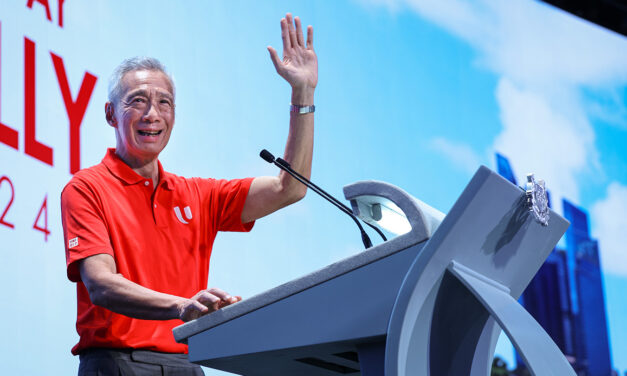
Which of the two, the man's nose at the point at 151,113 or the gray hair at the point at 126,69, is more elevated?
the gray hair at the point at 126,69

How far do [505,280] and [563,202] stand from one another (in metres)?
3.39

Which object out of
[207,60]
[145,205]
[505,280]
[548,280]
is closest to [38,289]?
[145,205]

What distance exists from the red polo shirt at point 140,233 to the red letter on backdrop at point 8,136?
0.50 m

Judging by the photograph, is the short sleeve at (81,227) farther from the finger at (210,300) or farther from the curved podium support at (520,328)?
the curved podium support at (520,328)

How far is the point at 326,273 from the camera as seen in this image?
106cm

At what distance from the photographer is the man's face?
5.99 ft

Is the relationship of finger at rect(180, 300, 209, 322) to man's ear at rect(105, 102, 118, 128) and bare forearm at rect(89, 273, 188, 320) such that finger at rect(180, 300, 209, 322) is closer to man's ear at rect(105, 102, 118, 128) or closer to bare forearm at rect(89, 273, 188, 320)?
bare forearm at rect(89, 273, 188, 320)

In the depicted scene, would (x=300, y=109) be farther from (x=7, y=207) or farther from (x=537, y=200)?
(x=7, y=207)

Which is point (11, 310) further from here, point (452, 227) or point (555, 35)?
point (555, 35)

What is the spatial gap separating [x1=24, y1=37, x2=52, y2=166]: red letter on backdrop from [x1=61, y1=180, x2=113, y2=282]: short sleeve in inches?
25.5

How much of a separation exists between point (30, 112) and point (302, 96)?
991mm

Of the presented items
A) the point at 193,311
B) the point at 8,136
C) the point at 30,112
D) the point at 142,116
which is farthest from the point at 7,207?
the point at 193,311

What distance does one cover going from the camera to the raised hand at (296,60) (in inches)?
71.5

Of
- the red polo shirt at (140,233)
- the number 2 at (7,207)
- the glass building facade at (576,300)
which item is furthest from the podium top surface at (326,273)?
the glass building facade at (576,300)
